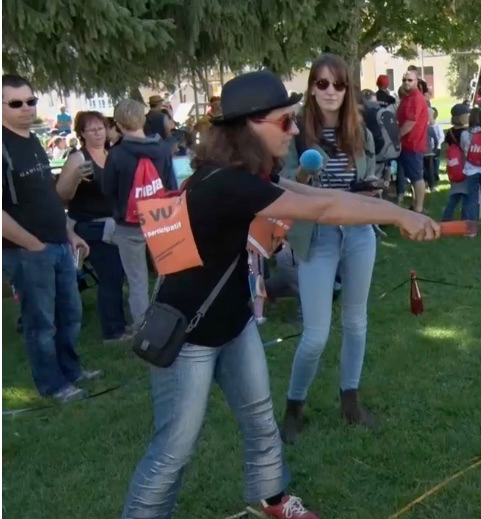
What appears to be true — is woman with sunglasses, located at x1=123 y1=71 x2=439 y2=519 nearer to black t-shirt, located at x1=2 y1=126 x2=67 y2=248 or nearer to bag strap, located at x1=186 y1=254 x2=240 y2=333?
bag strap, located at x1=186 y1=254 x2=240 y2=333

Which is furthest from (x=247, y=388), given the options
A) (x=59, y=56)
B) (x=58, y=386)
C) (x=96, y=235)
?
(x=59, y=56)

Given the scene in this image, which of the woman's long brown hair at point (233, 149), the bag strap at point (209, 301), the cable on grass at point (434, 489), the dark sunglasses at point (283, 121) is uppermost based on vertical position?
the dark sunglasses at point (283, 121)

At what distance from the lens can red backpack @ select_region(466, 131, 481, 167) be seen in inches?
361

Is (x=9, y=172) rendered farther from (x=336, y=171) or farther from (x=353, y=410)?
(x=353, y=410)

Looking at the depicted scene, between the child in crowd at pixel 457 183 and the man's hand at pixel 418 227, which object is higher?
the man's hand at pixel 418 227

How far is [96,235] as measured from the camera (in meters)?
6.11

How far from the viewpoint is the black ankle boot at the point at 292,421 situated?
13.4 ft

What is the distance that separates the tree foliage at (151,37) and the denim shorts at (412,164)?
180 centimetres

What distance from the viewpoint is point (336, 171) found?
152 inches

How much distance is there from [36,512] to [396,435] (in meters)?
1.76

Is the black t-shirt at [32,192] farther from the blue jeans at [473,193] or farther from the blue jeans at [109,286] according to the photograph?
the blue jeans at [473,193]

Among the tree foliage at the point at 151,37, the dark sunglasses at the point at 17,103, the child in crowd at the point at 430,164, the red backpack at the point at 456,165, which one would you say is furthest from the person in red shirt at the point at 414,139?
the dark sunglasses at the point at 17,103

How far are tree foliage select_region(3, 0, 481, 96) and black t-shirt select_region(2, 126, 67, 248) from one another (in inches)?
79.0

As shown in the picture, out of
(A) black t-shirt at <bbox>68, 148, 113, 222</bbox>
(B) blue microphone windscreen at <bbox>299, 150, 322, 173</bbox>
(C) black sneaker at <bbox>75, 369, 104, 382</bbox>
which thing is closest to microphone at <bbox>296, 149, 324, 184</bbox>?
(B) blue microphone windscreen at <bbox>299, 150, 322, 173</bbox>
